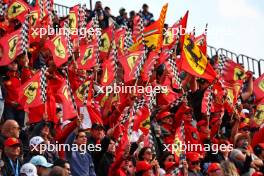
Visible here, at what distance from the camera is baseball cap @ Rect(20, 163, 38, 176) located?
41.0 feet

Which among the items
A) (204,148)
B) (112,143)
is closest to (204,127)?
(204,148)

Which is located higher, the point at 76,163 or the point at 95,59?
the point at 95,59

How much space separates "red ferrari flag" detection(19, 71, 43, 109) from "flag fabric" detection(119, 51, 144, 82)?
2.22 metres

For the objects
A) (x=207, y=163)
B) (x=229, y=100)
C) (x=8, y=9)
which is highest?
(x=8, y=9)

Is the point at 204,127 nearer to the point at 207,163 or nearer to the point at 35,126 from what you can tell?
the point at 207,163

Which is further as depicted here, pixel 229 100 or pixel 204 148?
pixel 229 100

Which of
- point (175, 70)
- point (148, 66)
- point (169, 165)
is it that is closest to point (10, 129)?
point (169, 165)

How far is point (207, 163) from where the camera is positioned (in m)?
16.5

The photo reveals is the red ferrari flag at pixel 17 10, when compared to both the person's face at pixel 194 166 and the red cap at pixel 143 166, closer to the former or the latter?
the person's face at pixel 194 166

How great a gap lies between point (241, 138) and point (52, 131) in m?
3.59

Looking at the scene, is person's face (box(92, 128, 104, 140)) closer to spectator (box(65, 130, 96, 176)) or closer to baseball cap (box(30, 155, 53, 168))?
spectator (box(65, 130, 96, 176))

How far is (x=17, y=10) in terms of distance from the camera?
1942 centimetres

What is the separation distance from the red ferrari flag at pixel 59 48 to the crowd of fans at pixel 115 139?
0.33m

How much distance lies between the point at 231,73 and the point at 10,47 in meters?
5.38
